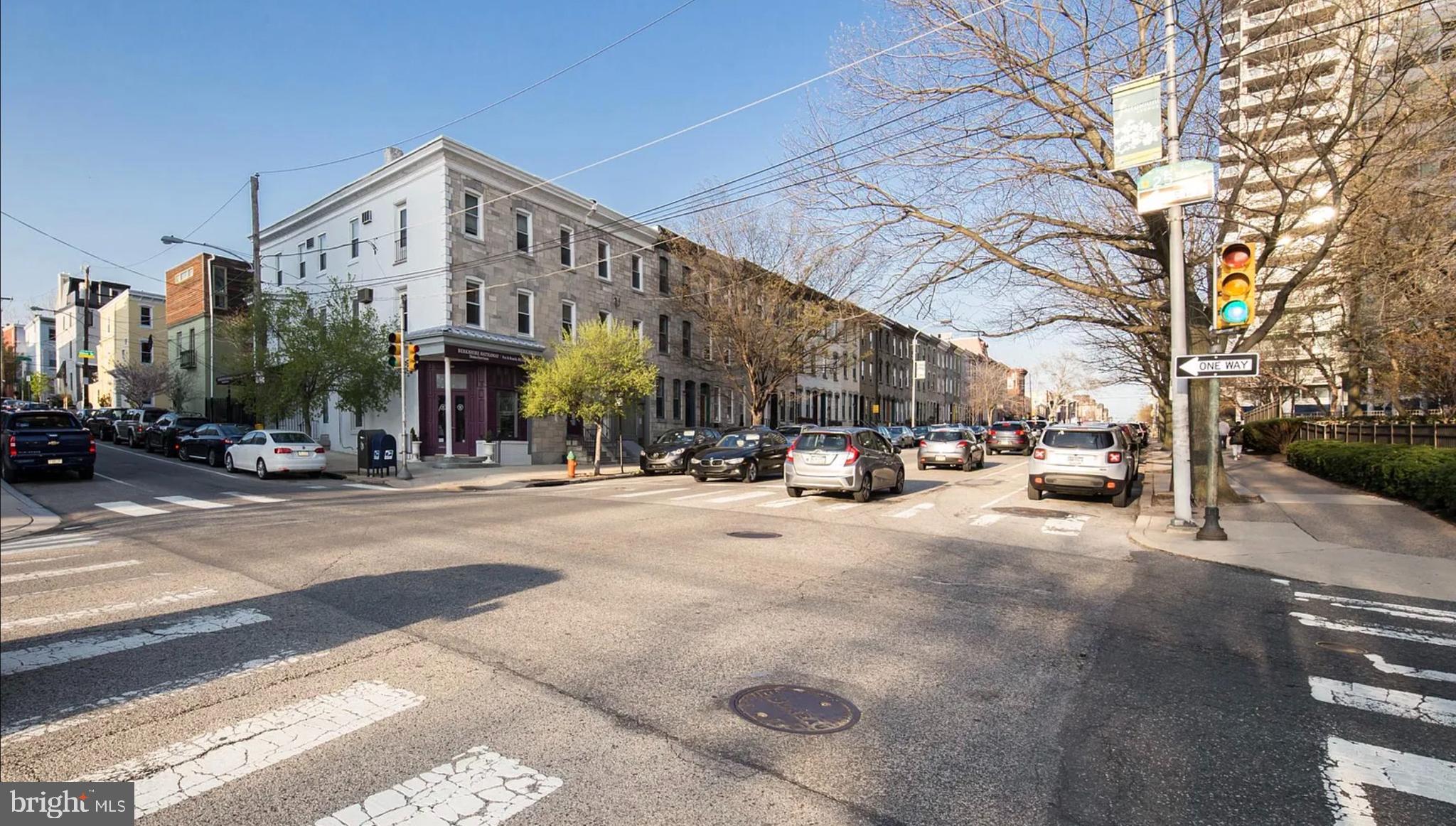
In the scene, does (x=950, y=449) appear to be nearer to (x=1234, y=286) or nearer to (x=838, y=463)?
(x=838, y=463)

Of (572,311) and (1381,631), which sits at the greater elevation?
(572,311)

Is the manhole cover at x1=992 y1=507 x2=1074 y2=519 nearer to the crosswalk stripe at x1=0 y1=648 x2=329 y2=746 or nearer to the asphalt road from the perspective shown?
the asphalt road

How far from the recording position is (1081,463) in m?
14.9

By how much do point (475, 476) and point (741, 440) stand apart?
864cm

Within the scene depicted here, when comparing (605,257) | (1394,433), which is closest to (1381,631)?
(1394,433)

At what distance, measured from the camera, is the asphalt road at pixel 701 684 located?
3125 mm

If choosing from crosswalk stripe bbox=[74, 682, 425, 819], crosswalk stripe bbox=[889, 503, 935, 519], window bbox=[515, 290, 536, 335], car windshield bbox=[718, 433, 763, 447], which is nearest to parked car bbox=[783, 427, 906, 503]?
crosswalk stripe bbox=[889, 503, 935, 519]

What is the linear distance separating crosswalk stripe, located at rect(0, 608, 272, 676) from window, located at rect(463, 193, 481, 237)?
23.7 metres

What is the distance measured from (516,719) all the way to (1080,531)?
10323 millimetres

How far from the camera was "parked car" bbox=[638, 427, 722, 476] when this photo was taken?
968 inches

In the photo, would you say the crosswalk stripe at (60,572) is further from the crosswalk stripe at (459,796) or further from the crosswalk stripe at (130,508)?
the crosswalk stripe at (459,796)

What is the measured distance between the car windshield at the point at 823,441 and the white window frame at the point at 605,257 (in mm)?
19971

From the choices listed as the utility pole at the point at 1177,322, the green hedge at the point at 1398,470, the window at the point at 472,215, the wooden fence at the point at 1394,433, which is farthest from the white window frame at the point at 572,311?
the wooden fence at the point at 1394,433

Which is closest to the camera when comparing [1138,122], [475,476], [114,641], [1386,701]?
[1386,701]
